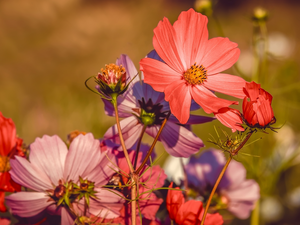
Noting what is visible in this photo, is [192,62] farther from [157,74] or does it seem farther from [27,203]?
[27,203]

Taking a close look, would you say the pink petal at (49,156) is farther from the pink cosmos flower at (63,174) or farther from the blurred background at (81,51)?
the blurred background at (81,51)

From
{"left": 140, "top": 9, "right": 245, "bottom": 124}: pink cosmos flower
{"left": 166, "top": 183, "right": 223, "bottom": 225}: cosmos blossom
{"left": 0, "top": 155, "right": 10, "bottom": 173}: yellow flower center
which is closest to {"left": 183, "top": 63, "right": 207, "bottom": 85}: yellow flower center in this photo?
{"left": 140, "top": 9, "right": 245, "bottom": 124}: pink cosmos flower

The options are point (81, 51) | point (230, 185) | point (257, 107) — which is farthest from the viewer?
point (81, 51)

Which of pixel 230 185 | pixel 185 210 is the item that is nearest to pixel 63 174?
pixel 185 210

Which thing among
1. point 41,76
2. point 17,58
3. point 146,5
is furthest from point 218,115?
point 146,5

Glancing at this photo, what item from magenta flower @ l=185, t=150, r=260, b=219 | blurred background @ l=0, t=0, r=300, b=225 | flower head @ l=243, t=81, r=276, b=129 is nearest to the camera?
flower head @ l=243, t=81, r=276, b=129

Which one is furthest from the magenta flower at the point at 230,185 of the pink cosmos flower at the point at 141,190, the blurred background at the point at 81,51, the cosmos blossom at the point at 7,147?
the blurred background at the point at 81,51

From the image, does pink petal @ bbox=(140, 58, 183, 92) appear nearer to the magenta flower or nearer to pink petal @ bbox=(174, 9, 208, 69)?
pink petal @ bbox=(174, 9, 208, 69)
